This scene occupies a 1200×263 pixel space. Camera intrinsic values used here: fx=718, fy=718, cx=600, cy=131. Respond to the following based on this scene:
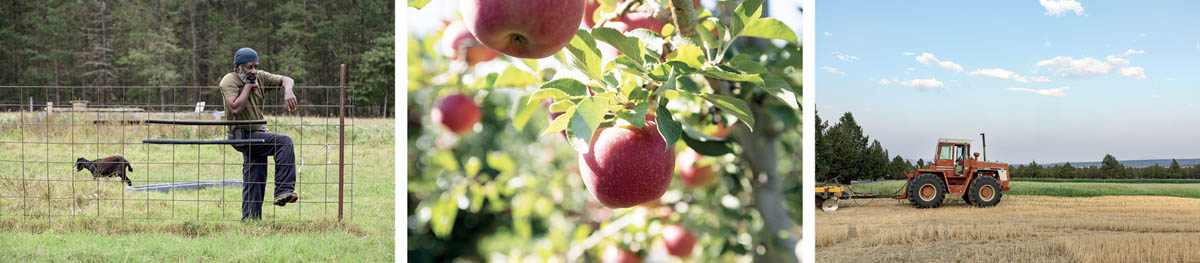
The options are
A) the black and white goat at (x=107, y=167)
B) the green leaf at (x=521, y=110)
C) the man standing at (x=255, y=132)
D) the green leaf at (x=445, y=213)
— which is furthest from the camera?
the black and white goat at (x=107, y=167)

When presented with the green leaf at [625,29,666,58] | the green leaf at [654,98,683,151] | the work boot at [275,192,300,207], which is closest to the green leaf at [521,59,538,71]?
the green leaf at [625,29,666,58]

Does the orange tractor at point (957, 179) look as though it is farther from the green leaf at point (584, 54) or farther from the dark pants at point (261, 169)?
the dark pants at point (261, 169)

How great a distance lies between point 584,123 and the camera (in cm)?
64

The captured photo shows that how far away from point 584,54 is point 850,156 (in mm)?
1269

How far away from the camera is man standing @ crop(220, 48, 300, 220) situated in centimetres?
218

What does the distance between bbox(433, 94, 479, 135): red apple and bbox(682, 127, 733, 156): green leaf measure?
0.51 metres

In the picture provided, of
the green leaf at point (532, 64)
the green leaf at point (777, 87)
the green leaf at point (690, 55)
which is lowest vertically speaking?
the green leaf at point (777, 87)

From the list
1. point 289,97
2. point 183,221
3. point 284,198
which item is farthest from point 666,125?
point 183,221

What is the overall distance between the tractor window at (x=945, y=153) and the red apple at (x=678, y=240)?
76 cm

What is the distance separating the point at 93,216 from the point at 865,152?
263 centimetres

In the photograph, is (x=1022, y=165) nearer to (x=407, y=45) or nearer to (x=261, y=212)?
(x=407, y=45)

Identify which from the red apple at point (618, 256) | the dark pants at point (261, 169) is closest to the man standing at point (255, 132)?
the dark pants at point (261, 169)

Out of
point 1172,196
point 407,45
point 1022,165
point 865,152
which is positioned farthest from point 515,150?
point 1172,196

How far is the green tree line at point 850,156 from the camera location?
1.78m
